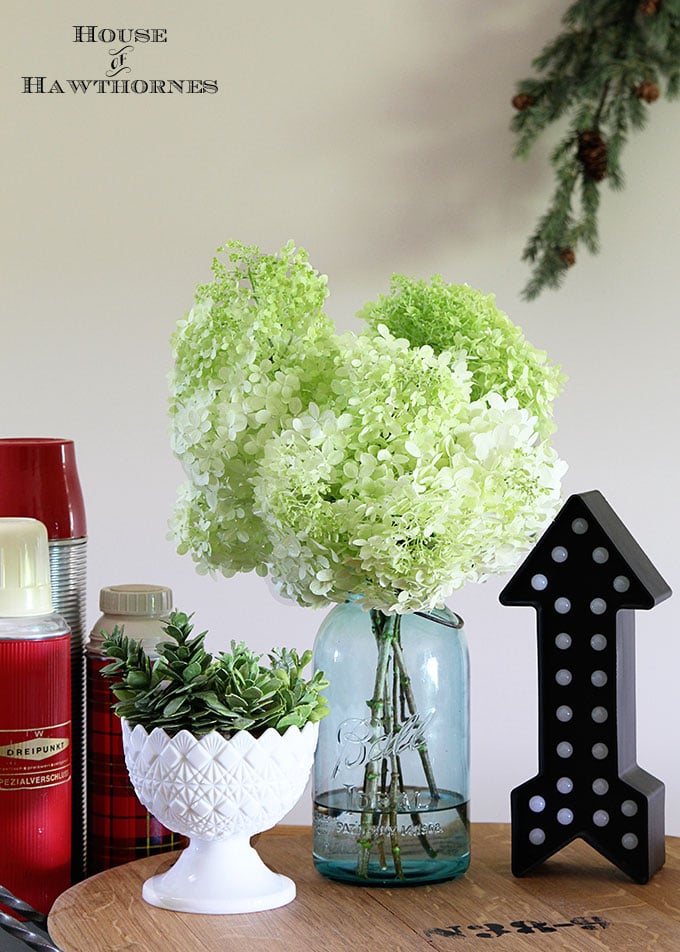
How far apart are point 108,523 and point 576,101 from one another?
2.89 ft

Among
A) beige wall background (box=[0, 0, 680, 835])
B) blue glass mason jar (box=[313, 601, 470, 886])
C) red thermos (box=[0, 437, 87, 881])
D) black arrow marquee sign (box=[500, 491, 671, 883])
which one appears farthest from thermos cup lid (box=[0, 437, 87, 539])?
beige wall background (box=[0, 0, 680, 835])

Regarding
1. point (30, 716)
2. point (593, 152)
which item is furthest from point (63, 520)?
point (593, 152)

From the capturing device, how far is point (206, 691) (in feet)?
2.60

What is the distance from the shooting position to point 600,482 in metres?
1.66

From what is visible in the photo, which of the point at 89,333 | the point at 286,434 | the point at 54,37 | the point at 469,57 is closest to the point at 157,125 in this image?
the point at 54,37

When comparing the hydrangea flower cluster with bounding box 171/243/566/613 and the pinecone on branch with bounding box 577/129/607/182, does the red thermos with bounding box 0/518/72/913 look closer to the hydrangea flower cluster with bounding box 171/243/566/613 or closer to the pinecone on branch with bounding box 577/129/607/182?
the hydrangea flower cluster with bounding box 171/243/566/613

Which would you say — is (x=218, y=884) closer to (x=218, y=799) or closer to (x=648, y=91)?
(x=218, y=799)

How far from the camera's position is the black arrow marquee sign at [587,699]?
2.81 ft

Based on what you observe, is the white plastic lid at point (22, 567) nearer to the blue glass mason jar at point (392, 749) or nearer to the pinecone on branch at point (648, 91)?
the blue glass mason jar at point (392, 749)

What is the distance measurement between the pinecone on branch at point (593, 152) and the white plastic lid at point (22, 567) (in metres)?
0.98

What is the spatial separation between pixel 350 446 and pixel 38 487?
0.29 m

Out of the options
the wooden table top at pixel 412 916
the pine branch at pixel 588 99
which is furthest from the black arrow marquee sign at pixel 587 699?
the pine branch at pixel 588 99

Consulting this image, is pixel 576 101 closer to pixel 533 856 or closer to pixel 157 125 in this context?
pixel 157 125

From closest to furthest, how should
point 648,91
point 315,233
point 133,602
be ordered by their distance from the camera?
point 133,602
point 648,91
point 315,233
